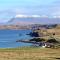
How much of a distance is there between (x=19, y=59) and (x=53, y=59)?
424 cm

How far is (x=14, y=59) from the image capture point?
3522cm

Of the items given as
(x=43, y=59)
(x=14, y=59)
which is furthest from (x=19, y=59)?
(x=43, y=59)

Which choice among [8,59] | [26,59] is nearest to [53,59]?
[26,59]

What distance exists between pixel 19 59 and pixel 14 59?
0.66 m

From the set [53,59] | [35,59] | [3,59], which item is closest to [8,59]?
[3,59]

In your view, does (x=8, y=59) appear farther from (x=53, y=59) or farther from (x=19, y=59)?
(x=53, y=59)

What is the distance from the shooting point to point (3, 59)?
1382 inches

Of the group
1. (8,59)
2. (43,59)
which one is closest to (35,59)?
(43,59)

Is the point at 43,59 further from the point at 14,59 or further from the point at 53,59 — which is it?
the point at 14,59

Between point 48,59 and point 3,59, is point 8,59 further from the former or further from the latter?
point 48,59

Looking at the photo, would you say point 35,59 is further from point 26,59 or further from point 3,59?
point 3,59

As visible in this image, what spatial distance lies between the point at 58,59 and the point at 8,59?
624cm

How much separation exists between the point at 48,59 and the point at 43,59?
0.69 metres

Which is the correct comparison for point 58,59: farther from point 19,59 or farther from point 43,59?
point 19,59
